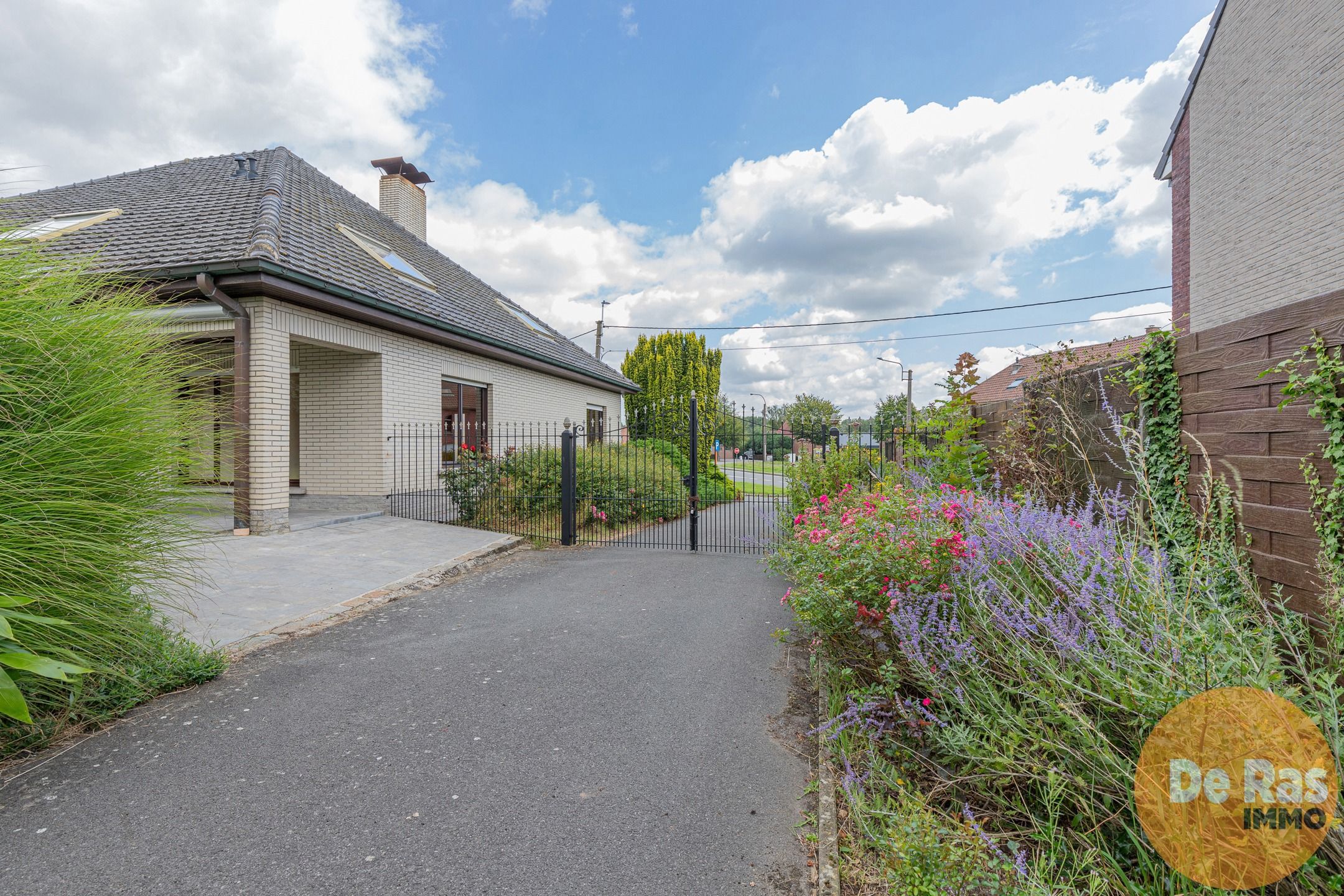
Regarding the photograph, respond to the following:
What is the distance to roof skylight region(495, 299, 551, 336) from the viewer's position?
53.1 feet

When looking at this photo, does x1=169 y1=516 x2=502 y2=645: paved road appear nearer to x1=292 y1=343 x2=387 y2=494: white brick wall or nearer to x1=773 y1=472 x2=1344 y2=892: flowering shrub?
x1=292 y1=343 x2=387 y2=494: white brick wall

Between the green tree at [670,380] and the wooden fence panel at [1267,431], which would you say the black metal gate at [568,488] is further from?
the green tree at [670,380]

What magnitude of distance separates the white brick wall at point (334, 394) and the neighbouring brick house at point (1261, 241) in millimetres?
9210

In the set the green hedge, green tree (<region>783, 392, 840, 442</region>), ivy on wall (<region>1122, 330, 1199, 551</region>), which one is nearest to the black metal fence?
the green hedge

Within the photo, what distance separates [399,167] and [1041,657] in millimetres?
18790

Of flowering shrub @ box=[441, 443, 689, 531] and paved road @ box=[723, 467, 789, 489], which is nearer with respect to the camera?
flowering shrub @ box=[441, 443, 689, 531]

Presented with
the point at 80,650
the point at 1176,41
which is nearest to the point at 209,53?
the point at 80,650

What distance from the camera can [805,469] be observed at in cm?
851

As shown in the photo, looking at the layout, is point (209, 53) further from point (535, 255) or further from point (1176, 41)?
point (1176, 41)

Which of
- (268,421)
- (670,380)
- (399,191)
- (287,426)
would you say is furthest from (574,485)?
(399,191)

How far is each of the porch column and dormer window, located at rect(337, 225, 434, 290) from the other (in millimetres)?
3731

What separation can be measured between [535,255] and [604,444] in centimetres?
704

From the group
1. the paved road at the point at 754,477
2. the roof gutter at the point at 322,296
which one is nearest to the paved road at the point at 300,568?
the roof gutter at the point at 322,296

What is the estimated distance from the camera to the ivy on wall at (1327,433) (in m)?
2.04
